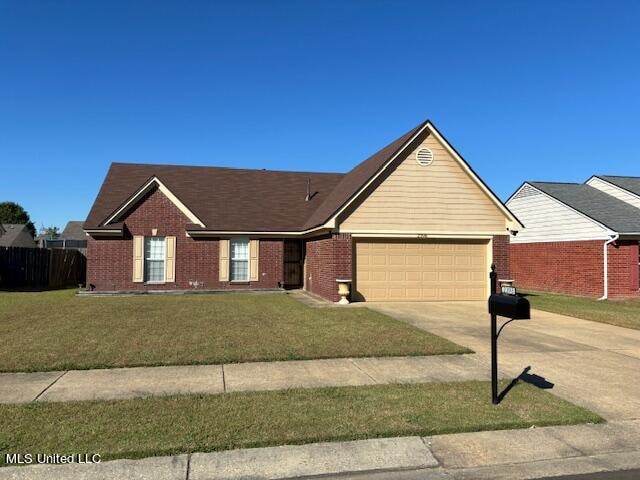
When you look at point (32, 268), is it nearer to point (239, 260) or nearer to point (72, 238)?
point (239, 260)

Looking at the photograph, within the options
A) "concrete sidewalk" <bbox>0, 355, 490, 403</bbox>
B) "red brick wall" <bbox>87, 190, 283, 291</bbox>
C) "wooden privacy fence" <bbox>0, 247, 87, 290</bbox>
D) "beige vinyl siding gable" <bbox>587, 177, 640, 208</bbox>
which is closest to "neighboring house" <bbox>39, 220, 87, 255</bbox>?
"wooden privacy fence" <bbox>0, 247, 87, 290</bbox>

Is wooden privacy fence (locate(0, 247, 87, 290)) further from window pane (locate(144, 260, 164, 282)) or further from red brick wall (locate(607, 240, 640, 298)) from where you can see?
red brick wall (locate(607, 240, 640, 298))

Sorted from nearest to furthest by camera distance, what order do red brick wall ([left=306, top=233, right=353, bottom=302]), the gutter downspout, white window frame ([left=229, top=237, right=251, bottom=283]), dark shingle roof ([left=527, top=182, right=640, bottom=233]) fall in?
red brick wall ([left=306, top=233, right=353, bottom=302]), the gutter downspout, dark shingle roof ([left=527, top=182, right=640, bottom=233]), white window frame ([left=229, top=237, right=251, bottom=283])

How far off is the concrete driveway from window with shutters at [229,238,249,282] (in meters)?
8.15

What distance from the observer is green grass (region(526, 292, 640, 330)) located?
43.6 ft

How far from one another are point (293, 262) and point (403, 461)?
1841cm

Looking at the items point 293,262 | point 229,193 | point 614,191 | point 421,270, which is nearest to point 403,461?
point 421,270

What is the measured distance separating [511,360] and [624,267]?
14562mm

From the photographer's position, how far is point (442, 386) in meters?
6.68

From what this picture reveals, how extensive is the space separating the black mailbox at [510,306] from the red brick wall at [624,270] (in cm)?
1678

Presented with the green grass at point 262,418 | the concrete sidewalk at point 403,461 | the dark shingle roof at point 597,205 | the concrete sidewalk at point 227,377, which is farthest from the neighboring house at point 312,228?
the concrete sidewalk at point 403,461

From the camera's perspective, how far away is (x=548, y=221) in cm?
2412

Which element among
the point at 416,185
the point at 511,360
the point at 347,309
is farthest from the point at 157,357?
the point at 416,185

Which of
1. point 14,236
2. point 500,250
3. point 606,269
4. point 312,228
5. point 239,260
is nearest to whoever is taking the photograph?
point 500,250
